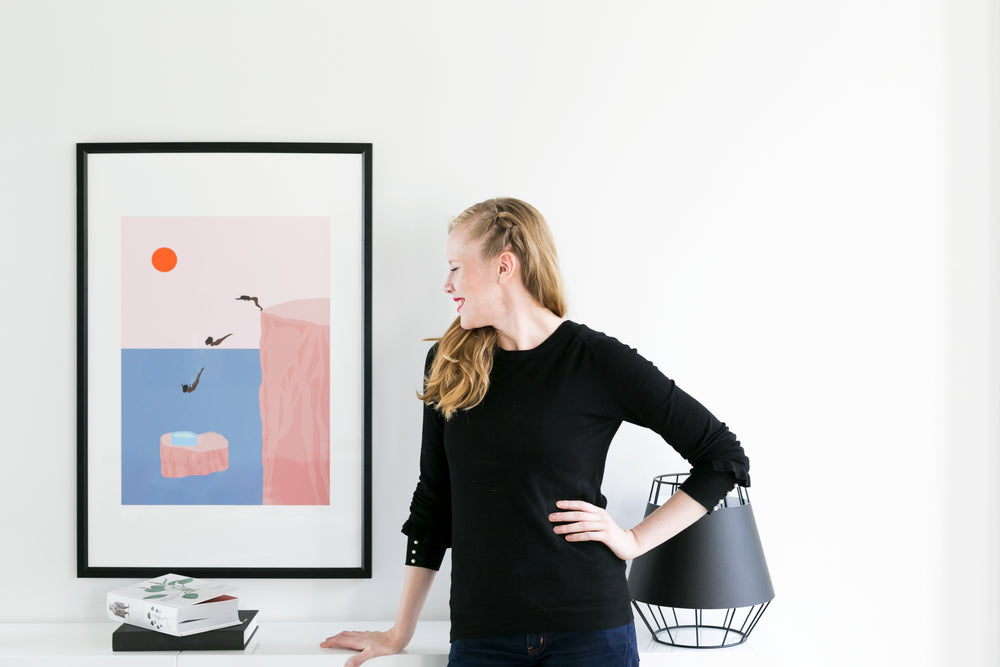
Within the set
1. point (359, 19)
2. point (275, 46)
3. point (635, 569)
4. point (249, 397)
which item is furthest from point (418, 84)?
point (635, 569)

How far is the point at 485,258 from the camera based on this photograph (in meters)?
1.36

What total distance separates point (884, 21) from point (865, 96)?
0.17m

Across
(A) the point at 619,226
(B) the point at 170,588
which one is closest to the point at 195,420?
(B) the point at 170,588

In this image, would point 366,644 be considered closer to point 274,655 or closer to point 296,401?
point 274,655

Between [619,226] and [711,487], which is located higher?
[619,226]

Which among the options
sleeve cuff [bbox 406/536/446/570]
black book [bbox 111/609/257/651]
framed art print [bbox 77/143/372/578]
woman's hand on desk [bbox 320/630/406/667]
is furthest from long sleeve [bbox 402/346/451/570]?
black book [bbox 111/609/257/651]

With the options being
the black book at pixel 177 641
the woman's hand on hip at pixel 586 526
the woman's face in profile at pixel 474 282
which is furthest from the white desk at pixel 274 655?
the woman's face in profile at pixel 474 282

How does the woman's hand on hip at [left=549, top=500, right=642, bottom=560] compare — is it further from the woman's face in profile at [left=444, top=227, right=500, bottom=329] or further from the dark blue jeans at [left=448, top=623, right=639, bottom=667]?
the woman's face in profile at [left=444, top=227, right=500, bottom=329]

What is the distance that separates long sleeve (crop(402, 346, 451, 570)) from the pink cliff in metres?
0.32

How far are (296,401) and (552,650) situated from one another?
0.77 metres

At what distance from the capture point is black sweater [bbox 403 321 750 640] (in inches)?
50.6

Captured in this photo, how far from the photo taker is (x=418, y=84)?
169cm

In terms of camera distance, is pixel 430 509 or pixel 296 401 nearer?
pixel 430 509

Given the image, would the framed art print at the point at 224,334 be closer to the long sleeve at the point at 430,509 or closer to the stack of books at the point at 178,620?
the stack of books at the point at 178,620
